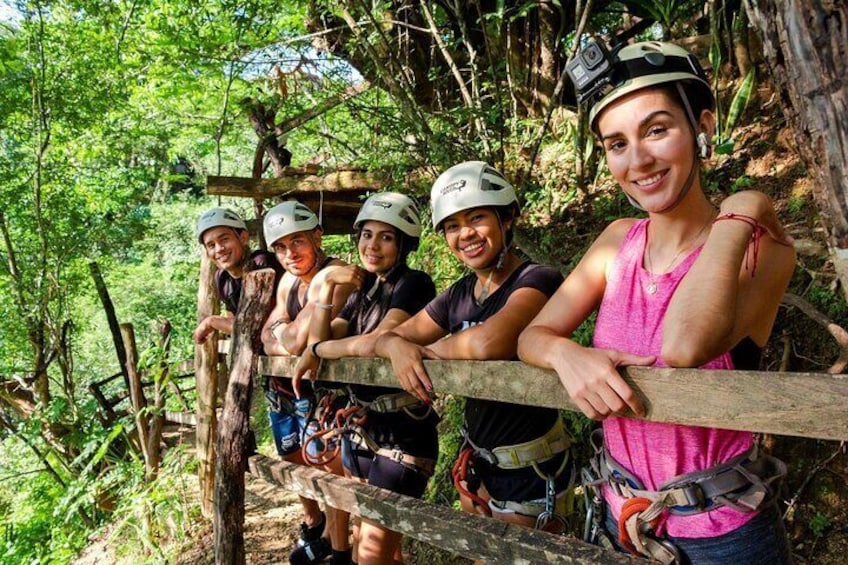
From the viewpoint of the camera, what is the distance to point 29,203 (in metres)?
10.2

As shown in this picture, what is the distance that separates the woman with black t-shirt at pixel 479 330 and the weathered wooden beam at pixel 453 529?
0.27 m

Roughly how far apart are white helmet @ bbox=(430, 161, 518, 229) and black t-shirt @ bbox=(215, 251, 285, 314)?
8.01 feet

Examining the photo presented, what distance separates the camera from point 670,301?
143cm

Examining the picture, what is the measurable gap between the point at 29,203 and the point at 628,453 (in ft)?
38.2

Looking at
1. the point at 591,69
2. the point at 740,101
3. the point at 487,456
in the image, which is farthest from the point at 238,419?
the point at 740,101

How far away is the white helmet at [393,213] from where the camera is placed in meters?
3.22

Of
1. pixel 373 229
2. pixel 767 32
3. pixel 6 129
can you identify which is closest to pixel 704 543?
pixel 767 32

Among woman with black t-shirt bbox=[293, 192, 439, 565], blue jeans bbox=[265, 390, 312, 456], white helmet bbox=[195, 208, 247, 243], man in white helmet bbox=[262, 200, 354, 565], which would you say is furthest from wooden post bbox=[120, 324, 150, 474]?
woman with black t-shirt bbox=[293, 192, 439, 565]

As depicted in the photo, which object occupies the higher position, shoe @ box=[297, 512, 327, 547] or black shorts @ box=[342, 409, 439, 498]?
black shorts @ box=[342, 409, 439, 498]

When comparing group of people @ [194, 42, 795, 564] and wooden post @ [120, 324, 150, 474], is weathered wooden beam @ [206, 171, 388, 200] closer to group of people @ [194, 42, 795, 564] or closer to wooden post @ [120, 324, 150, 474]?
wooden post @ [120, 324, 150, 474]

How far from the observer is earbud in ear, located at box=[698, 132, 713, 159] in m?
1.49

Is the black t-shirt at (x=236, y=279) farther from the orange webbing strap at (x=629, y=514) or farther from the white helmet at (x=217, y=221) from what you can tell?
the orange webbing strap at (x=629, y=514)

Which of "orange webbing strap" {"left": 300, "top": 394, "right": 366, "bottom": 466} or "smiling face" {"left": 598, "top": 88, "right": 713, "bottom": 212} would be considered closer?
"smiling face" {"left": 598, "top": 88, "right": 713, "bottom": 212}

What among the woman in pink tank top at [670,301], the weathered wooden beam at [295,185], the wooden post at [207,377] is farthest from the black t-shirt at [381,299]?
the wooden post at [207,377]
